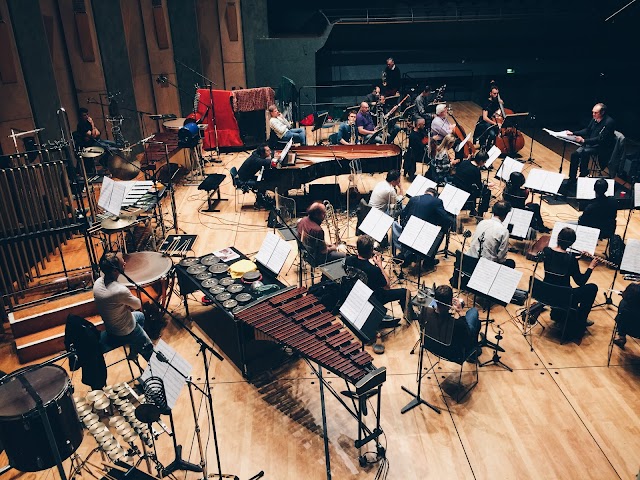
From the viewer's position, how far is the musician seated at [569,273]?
6.71 meters

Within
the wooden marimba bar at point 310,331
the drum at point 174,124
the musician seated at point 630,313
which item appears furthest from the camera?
the drum at point 174,124

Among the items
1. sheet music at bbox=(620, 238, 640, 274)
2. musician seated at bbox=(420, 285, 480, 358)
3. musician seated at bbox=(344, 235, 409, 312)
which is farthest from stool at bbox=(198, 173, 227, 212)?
sheet music at bbox=(620, 238, 640, 274)

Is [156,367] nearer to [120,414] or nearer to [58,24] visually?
[120,414]

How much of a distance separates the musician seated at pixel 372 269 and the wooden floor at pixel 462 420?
0.53m

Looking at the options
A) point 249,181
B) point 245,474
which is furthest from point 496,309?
point 249,181

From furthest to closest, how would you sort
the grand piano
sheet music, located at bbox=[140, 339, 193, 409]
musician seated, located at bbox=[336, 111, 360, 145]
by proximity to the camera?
musician seated, located at bbox=[336, 111, 360, 145], the grand piano, sheet music, located at bbox=[140, 339, 193, 409]

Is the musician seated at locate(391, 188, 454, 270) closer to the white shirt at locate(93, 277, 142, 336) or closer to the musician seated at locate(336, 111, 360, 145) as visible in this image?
the white shirt at locate(93, 277, 142, 336)

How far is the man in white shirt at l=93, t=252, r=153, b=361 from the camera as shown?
578 cm

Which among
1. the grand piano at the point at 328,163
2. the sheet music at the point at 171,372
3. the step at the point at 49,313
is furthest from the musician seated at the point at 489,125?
the sheet music at the point at 171,372

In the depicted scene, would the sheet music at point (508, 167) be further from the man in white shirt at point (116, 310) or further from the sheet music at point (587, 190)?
the man in white shirt at point (116, 310)

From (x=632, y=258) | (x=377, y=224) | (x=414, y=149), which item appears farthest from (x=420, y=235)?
(x=414, y=149)

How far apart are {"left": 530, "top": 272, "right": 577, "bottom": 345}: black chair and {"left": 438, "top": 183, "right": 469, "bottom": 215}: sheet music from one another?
1773 millimetres

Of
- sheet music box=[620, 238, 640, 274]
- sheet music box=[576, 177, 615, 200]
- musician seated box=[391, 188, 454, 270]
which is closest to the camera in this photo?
sheet music box=[620, 238, 640, 274]

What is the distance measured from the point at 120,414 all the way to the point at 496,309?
5.00 metres
